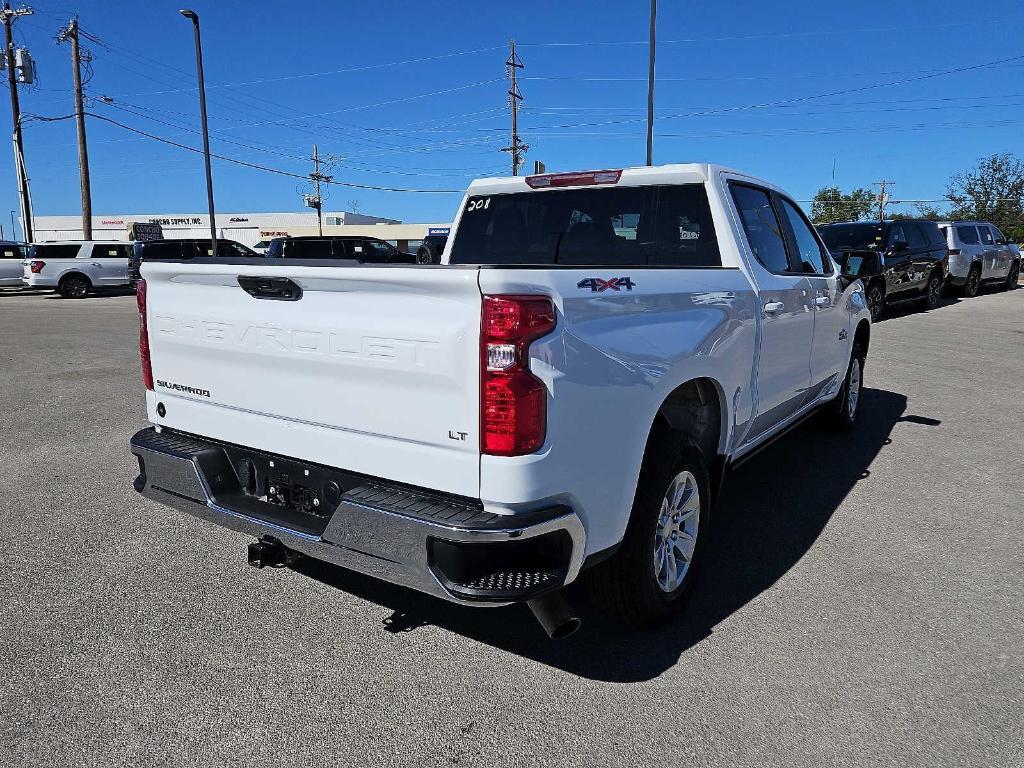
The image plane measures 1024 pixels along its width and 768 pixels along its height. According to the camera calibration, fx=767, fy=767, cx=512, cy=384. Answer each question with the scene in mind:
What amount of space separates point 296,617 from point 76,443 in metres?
3.77

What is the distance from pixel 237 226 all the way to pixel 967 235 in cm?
9153

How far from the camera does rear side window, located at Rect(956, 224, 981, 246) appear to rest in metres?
18.8

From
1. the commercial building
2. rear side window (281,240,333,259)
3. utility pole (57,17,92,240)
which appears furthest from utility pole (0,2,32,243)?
the commercial building

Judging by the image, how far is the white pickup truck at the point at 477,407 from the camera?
2.37m

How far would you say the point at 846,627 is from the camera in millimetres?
3277

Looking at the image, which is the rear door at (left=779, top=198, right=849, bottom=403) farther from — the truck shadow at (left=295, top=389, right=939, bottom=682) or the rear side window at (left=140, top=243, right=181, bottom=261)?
the rear side window at (left=140, top=243, right=181, bottom=261)

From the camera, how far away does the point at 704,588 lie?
12.0 feet

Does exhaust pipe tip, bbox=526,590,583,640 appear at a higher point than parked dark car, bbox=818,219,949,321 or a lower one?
lower

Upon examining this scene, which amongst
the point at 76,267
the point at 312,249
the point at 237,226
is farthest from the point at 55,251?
the point at 237,226

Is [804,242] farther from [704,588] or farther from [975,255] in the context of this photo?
[975,255]

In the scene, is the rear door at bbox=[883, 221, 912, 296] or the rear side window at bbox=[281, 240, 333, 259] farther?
the rear side window at bbox=[281, 240, 333, 259]

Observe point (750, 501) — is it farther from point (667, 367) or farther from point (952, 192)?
point (952, 192)

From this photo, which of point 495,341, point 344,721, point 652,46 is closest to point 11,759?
point 344,721

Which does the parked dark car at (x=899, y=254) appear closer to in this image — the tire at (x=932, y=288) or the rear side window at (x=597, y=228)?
the tire at (x=932, y=288)
